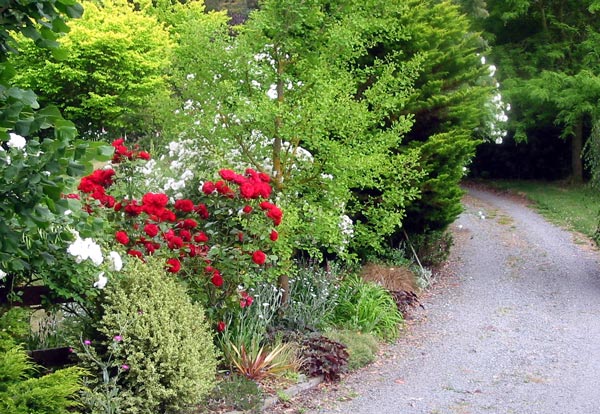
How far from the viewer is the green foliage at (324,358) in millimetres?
6008

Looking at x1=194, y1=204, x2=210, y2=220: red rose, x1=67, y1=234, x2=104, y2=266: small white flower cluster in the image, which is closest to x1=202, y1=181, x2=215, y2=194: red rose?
x1=194, y1=204, x2=210, y2=220: red rose

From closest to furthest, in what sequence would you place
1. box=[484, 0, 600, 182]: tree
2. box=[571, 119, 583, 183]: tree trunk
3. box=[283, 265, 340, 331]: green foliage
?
1. box=[283, 265, 340, 331]: green foliage
2. box=[484, 0, 600, 182]: tree
3. box=[571, 119, 583, 183]: tree trunk

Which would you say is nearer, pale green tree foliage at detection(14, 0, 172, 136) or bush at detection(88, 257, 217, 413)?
bush at detection(88, 257, 217, 413)

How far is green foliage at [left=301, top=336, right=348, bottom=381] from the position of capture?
601cm

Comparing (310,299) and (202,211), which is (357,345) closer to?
(310,299)

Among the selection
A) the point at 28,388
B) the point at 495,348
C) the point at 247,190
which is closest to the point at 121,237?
the point at 247,190

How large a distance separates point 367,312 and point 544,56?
19499 millimetres

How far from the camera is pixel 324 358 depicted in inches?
239

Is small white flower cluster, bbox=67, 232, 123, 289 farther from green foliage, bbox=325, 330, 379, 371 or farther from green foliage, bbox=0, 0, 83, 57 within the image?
green foliage, bbox=325, 330, 379, 371

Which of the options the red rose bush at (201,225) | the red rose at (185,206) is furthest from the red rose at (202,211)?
the red rose at (185,206)

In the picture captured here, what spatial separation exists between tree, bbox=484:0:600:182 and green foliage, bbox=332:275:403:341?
15632 mm

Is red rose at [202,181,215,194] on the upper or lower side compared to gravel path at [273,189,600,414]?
upper

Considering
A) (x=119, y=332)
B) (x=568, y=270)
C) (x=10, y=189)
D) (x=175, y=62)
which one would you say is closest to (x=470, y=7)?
(x=568, y=270)

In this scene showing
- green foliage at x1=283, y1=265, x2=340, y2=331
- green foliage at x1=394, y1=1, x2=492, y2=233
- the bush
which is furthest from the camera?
green foliage at x1=394, y1=1, x2=492, y2=233
